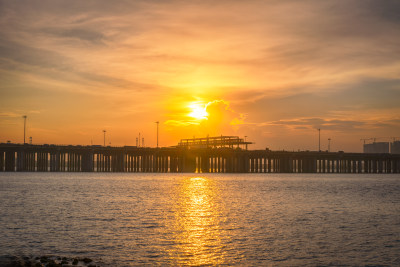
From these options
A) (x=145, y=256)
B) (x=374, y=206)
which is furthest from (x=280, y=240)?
(x=374, y=206)

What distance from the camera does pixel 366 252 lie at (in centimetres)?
3338

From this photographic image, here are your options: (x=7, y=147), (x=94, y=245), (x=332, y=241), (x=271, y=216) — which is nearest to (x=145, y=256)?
(x=94, y=245)

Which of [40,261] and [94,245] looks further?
[94,245]

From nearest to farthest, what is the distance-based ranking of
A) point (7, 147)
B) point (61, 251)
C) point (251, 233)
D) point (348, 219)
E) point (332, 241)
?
1. point (61, 251)
2. point (332, 241)
3. point (251, 233)
4. point (348, 219)
5. point (7, 147)

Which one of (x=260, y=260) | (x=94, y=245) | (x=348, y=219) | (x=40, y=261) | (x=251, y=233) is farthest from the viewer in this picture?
(x=348, y=219)

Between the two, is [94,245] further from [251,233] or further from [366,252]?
[366,252]

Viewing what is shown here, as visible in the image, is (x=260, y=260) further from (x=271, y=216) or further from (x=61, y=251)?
(x=271, y=216)

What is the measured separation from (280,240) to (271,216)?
16978 millimetres

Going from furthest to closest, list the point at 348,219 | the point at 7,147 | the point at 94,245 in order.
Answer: the point at 7,147, the point at 348,219, the point at 94,245

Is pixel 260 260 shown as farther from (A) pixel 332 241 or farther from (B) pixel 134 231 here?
(B) pixel 134 231

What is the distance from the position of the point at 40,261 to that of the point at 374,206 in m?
54.8

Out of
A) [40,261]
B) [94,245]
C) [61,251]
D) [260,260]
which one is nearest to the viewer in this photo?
[40,261]

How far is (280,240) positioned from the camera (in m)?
38.1

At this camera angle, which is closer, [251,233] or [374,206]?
[251,233]
